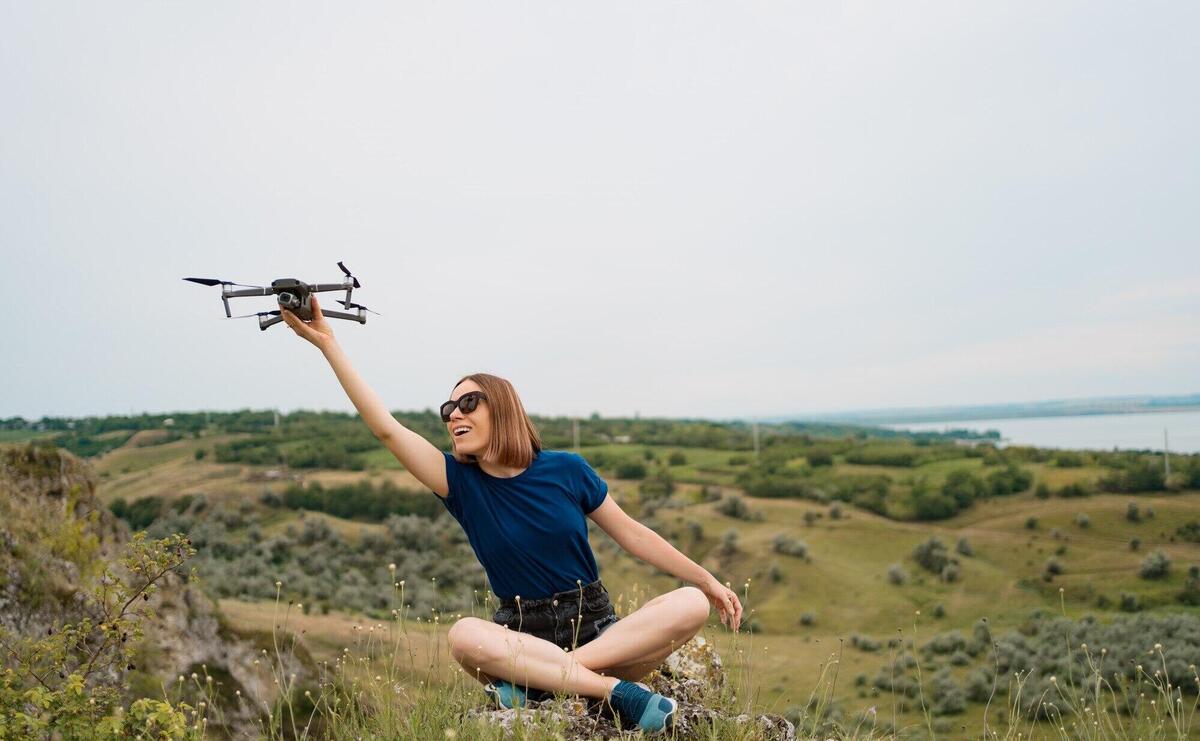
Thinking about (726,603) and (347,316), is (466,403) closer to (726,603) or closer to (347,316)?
(347,316)

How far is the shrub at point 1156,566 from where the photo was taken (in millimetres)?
36969

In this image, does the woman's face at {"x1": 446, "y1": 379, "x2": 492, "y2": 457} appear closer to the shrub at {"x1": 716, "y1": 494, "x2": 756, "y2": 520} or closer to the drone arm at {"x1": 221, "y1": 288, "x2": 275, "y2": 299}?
the drone arm at {"x1": 221, "y1": 288, "x2": 275, "y2": 299}

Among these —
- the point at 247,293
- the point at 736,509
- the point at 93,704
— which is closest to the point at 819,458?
the point at 736,509

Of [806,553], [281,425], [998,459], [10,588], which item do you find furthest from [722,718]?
[281,425]

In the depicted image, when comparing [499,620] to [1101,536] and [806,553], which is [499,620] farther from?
[1101,536]

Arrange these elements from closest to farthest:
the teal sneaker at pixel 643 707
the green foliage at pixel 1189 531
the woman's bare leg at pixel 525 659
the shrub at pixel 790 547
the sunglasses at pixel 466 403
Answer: the teal sneaker at pixel 643 707 → the woman's bare leg at pixel 525 659 → the sunglasses at pixel 466 403 → the green foliage at pixel 1189 531 → the shrub at pixel 790 547

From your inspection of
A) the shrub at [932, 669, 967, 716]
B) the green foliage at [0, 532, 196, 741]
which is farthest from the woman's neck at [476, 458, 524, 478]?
the shrub at [932, 669, 967, 716]

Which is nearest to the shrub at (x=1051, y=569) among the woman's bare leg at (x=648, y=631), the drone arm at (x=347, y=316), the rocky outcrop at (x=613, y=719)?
the rocky outcrop at (x=613, y=719)

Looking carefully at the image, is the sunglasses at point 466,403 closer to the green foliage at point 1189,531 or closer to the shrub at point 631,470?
the green foliage at point 1189,531

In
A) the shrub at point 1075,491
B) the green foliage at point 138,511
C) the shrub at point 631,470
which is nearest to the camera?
the green foliage at point 138,511

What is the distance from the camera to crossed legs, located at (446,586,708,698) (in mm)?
4238

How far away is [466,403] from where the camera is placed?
4.61 metres

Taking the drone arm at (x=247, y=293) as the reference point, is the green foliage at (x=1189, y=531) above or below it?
below

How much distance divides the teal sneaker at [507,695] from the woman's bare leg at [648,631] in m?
Result: 0.32
